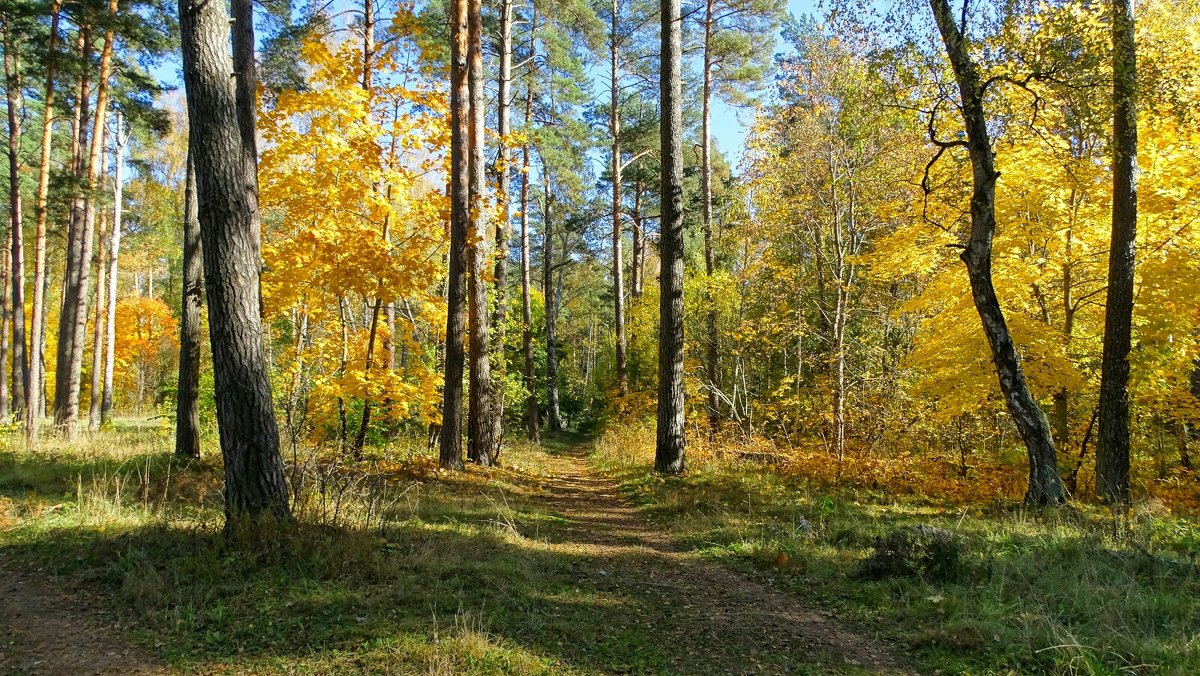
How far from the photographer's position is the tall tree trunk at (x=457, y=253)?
10.0 metres

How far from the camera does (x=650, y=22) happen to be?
1939cm

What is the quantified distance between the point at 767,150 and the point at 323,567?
41.2 ft

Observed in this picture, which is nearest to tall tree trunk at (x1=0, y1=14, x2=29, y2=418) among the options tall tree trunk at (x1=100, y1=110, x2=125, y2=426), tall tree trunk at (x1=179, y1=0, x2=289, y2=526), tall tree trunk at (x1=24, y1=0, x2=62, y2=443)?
tall tree trunk at (x1=24, y1=0, x2=62, y2=443)

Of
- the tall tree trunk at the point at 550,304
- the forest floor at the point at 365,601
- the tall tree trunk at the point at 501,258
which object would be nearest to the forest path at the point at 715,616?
the forest floor at the point at 365,601

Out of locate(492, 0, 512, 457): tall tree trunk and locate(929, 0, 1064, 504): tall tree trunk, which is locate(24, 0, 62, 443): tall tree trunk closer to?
locate(492, 0, 512, 457): tall tree trunk

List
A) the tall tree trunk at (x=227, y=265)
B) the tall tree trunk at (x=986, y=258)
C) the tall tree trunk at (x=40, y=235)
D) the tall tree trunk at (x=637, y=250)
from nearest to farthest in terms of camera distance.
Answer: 1. the tall tree trunk at (x=227, y=265)
2. the tall tree trunk at (x=986, y=258)
3. the tall tree trunk at (x=40, y=235)
4. the tall tree trunk at (x=637, y=250)

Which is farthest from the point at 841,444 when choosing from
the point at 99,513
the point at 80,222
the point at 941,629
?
the point at 80,222

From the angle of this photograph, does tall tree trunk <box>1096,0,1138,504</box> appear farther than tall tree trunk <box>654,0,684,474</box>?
No

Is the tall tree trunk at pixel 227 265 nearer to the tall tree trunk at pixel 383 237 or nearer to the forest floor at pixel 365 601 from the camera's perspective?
the forest floor at pixel 365 601

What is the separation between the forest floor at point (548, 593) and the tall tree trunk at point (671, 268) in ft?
9.94

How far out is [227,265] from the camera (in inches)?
188

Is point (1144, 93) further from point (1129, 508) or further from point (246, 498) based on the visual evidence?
point (246, 498)

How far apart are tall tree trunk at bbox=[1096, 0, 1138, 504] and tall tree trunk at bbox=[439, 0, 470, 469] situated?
9.27 m

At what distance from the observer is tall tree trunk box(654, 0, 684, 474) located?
1016cm
